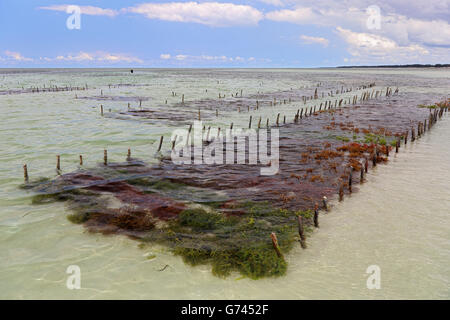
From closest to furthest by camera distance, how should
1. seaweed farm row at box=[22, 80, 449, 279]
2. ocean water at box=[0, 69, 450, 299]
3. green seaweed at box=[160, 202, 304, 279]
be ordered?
ocean water at box=[0, 69, 450, 299] < green seaweed at box=[160, 202, 304, 279] < seaweed farm row at box=[22, 80, 449, 279]

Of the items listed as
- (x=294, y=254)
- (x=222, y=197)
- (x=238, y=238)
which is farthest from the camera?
(x=222, y=197)

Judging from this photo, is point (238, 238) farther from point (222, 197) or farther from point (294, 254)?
point (222, 197)

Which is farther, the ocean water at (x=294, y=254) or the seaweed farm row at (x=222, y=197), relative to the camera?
the seaweed farm row at (x=222, y=197)

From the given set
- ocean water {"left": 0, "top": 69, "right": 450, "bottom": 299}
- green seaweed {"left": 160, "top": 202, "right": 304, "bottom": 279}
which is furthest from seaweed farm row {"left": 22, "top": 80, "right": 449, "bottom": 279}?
ocean water {"left": 0, "top": 69, "right": 450, "bottom": 299}

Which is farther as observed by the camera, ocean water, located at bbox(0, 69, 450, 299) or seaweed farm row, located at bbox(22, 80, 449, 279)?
seaweed farm row, located at bbox(22, 80, 449, 279)

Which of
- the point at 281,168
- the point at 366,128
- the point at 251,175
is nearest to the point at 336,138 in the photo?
the point at 366,128

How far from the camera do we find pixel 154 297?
829 cm

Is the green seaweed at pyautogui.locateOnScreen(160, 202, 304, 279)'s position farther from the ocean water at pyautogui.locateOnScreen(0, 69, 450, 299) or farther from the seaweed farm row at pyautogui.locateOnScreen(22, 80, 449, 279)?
the ocean water at pyautogui.locateOnScreen(0, 69, 450, 299)

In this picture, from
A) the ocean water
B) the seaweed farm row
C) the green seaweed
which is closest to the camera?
the ocean water

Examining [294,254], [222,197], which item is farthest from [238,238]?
[222,197]

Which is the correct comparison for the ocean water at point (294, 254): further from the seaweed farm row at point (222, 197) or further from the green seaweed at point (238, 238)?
the seaweed farm row at point (222, 197)

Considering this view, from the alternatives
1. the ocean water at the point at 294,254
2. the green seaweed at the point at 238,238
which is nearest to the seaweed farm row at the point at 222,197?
the green seaweed at the point at 238,238

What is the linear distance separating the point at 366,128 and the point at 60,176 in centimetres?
2818
